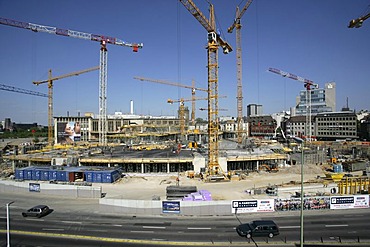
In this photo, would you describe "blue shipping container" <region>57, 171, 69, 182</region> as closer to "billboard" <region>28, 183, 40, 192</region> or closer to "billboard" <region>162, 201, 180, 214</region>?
"billboard" <region>28, 183, 40, 192</region>

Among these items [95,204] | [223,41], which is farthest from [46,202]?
[223,41]

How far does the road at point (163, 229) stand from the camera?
15.6 m

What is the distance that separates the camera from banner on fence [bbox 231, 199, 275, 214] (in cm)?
2123

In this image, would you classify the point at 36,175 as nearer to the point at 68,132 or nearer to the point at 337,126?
the point at 68,132

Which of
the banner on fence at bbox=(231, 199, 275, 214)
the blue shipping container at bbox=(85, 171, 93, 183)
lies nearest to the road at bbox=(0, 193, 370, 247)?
the banner on fence at bbox=(231, 199, 275, 214)

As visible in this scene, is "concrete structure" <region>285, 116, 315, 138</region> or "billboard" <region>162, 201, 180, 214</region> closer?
"billboard" <region>162, 201, 180, 214</region>

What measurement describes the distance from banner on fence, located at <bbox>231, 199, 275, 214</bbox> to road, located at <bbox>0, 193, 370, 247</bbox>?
50cm

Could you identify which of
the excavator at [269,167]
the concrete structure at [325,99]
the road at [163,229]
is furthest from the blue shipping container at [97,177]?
the concrete structure at [325,99]

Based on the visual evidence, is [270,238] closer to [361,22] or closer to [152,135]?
[361,22]

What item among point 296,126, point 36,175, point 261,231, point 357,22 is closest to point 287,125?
point 296,126

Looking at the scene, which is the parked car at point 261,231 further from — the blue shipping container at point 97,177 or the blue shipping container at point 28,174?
the blue shipping container at point 28,174

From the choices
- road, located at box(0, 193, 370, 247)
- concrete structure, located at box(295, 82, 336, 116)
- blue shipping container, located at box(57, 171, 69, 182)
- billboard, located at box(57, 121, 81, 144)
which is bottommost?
road, located at box(0, 193, 370, 247)

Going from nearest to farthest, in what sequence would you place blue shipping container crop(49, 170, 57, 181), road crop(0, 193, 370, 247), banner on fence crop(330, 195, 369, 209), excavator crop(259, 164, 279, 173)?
road crop(0, 193, 370, 247)
banner on fence crop(330, 195, 369, 209)
blue shipping container crop(49, 170, 57, 181)
excavator crop(259, 164, 279, 173)

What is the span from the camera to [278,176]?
128 feet
